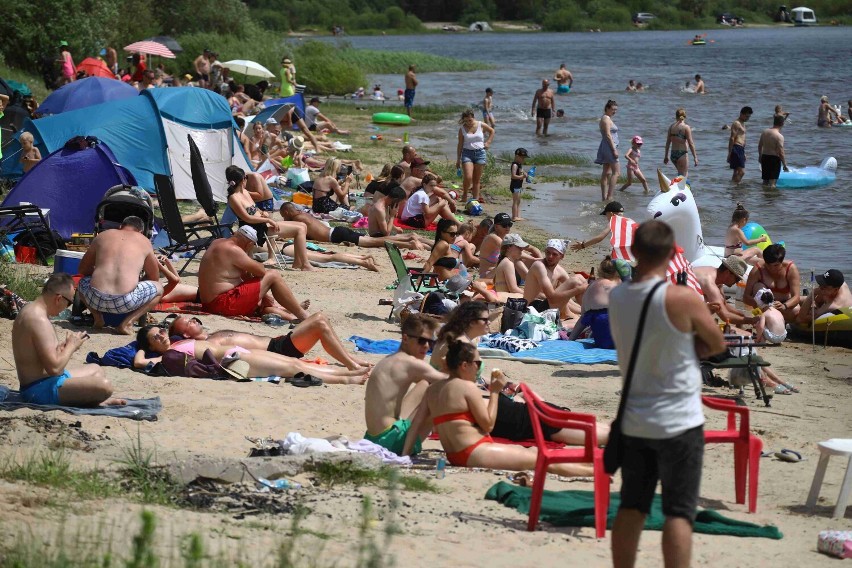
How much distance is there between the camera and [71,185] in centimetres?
1254

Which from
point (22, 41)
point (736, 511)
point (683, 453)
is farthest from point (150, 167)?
point (22, 41)

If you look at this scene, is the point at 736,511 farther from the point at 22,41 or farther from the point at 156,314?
the point at 22,41

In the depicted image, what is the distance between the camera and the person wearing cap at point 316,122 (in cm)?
2539

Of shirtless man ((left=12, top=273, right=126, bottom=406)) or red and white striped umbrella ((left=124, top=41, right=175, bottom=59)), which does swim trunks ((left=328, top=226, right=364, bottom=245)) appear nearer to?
shirtless man ((left=12, top=273, right=126, bottom=406))

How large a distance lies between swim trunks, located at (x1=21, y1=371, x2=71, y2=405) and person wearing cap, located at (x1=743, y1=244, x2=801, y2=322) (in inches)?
269

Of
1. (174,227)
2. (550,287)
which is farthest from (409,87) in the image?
(550,287)

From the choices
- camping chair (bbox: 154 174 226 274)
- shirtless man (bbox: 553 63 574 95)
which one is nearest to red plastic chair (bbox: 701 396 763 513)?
camping chair (bbox: 154 174 226 274)

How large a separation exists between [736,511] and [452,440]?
1.55m

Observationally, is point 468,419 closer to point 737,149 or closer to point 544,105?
point 737,149

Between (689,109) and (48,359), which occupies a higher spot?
(48,359)

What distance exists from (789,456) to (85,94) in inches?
529

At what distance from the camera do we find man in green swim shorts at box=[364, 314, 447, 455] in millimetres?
6512

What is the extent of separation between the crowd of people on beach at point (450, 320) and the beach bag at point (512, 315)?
21 centimetres

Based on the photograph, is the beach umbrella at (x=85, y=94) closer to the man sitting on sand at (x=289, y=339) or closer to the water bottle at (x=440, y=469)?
the man sitting on sand at (x=289, y=339)
